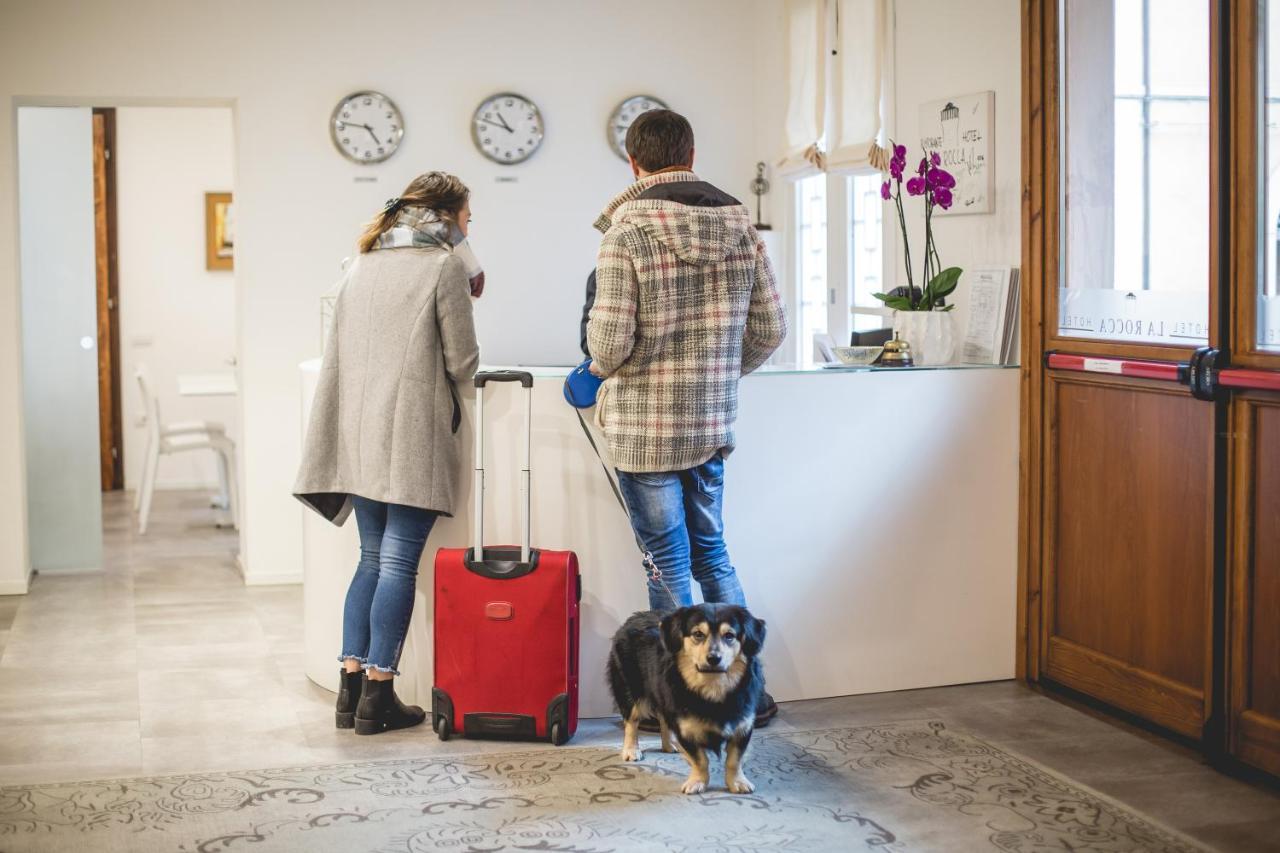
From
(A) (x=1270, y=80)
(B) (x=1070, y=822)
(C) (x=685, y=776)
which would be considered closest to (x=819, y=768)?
(C) (x=685, y=776)

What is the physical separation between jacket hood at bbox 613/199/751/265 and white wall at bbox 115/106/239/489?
559 cm

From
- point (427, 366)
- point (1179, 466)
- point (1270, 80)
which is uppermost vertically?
point (1270, 80)

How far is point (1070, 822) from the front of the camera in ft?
9.21

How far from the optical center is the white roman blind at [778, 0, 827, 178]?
5320 millimetres

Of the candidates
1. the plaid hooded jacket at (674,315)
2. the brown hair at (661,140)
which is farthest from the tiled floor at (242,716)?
the brown hair at (661,140)

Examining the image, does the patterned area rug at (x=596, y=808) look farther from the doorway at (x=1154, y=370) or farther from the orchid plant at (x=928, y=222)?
the orchid plant at (x=928, y=222)

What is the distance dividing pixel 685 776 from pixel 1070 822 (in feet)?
2.66

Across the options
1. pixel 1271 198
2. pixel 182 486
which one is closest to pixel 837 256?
pixel 1271 198

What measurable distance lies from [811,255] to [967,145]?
5.23 feet

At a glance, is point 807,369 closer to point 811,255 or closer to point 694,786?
point 694,786

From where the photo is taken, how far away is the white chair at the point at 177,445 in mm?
6836

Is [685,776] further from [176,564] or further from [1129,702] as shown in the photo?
[176,564]

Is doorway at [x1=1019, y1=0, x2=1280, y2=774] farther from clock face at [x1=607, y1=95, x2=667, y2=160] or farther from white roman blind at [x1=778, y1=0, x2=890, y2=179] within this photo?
clock face at [x1=607, y1=95, x2=667, y2=160]

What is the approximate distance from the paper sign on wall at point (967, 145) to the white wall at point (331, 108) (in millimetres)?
1738
